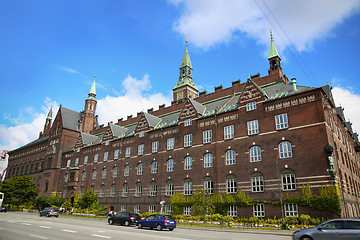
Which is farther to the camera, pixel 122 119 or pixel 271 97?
pixel 122 119

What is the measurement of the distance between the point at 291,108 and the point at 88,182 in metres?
46.1

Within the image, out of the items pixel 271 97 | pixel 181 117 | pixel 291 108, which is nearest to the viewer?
pixel 291 108

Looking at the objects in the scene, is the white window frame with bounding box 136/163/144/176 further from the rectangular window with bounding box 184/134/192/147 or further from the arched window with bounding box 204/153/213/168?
the arched window with bounding box 204/153/213/168

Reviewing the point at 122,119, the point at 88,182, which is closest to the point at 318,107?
the point at 88,182

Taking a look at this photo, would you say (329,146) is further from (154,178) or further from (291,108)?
(154,178)

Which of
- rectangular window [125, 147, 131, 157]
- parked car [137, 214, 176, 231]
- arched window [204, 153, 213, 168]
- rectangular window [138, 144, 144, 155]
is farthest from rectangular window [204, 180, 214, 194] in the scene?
rectangular window [125, 147, 131, 157]

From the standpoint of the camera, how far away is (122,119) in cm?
7662

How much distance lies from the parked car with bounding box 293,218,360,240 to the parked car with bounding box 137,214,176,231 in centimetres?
1290

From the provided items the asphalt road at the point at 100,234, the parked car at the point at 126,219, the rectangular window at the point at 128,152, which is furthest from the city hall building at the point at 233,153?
the parked car at the point at 126,219

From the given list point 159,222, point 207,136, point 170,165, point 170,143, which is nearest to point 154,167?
point 170,165

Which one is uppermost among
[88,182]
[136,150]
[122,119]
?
[122,119]

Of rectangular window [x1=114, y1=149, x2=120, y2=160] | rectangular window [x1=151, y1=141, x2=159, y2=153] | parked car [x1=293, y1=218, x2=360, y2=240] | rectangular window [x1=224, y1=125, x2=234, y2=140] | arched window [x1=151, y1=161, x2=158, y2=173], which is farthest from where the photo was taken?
rectangular window [x1=114, y1=149, x2=120, y2=160]

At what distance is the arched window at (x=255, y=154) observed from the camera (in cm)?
3491

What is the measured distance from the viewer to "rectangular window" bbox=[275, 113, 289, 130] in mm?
33781
